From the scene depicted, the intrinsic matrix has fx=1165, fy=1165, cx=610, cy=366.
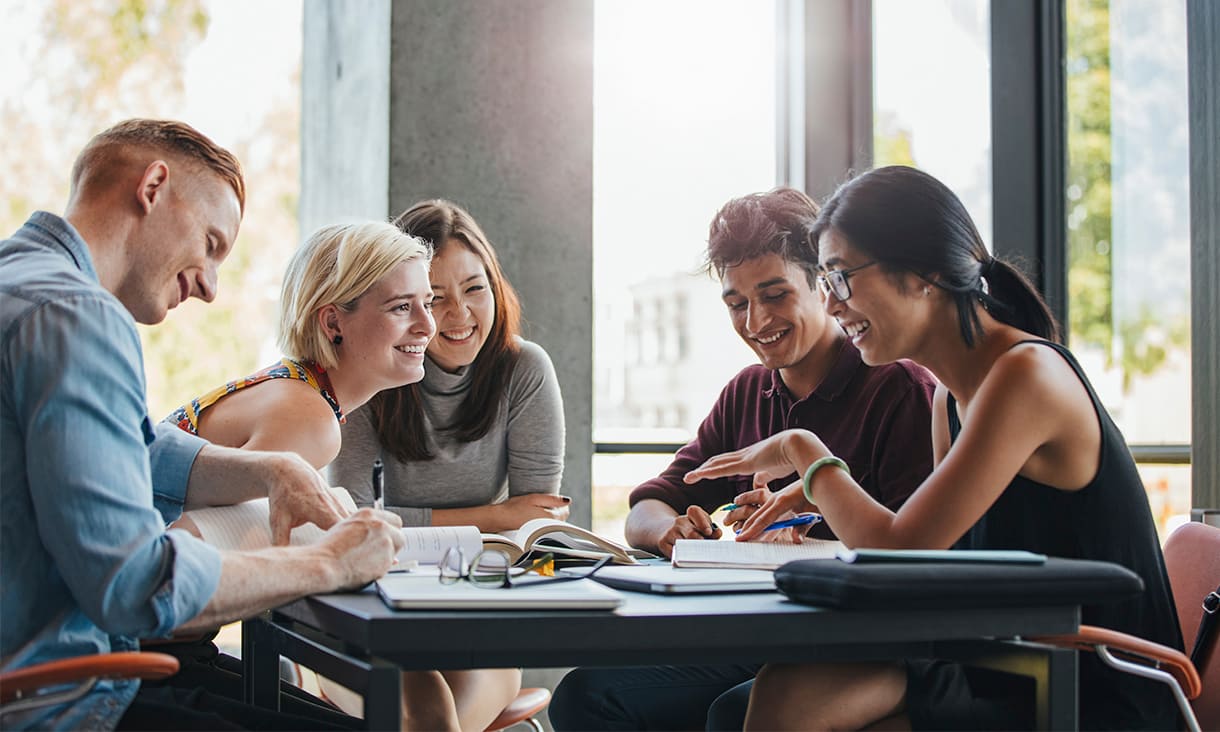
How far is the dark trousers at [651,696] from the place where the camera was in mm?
2256

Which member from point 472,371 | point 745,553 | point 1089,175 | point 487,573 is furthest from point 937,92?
point 487,573

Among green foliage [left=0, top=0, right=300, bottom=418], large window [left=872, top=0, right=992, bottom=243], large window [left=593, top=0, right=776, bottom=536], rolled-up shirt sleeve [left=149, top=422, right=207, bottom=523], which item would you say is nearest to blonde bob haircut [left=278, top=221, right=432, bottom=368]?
rolled-up shirt sleeve [left=149, top=422, right=207, bottom=523]

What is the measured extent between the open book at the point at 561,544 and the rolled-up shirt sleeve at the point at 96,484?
28.3 inches

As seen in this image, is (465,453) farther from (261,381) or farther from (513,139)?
(513,139)

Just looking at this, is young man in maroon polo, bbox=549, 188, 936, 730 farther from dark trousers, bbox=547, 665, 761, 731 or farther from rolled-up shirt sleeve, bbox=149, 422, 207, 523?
rolled-up shirt sleeve, bbox=149, 422, 207, 523

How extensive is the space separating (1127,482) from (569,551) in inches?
35.9

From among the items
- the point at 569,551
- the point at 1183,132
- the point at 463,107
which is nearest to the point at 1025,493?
the point at 569,551

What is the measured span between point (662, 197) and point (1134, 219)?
70.4 inches

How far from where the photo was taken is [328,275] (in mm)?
2662

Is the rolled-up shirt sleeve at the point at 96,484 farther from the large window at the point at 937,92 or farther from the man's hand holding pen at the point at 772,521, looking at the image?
the large window at the point at 937,92

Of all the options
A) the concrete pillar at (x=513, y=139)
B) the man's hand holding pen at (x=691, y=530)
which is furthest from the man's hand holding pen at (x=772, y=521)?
the concrete pillar at (x=513, y=139)

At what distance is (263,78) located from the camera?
5402 millimetres

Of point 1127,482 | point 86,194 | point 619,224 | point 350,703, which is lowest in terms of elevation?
point 350,703

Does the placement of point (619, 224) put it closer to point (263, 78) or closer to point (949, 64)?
point (949, 64)
